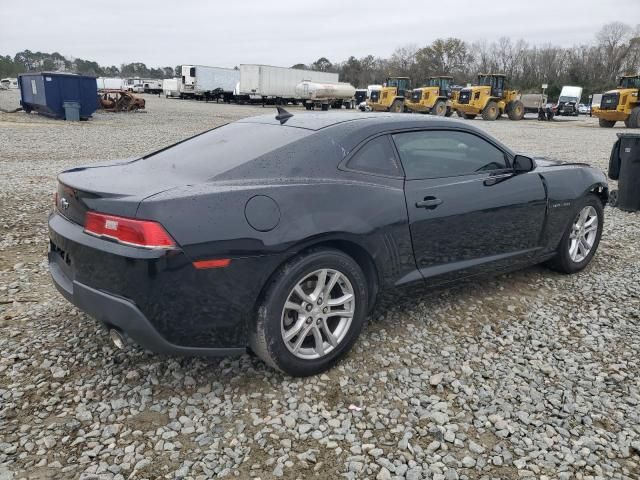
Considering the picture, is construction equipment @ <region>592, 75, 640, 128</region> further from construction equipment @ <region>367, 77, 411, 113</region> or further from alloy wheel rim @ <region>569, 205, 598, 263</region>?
alloy wheel rim @ <region>569, 205, 598, 263</region>

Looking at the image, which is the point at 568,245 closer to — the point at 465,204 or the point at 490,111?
the point at 465,204

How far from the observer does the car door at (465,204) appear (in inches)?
137

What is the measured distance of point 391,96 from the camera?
3400 centimetres

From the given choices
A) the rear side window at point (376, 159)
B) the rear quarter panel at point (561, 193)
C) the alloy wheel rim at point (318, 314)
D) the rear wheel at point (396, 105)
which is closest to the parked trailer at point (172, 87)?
the rear wheel at point (396, 105)

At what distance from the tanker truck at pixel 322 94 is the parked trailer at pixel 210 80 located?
876cm

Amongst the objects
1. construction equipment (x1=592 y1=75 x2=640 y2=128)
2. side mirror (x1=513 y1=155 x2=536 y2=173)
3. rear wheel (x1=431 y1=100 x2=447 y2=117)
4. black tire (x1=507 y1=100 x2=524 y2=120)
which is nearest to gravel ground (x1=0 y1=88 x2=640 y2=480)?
side mirror (x1=513 y1=155 x2=536 y2=173)

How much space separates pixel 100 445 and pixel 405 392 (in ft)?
5.21

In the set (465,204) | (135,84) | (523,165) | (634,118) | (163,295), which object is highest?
(135,84)

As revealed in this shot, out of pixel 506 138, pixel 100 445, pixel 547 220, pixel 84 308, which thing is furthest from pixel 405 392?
pixel 506 138

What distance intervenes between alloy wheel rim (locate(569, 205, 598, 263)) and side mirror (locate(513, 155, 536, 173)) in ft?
2.89

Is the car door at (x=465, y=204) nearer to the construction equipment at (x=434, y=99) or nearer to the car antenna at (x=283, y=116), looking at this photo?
the car antenna at (x=283, y=116)

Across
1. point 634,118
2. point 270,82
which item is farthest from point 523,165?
point 270,82

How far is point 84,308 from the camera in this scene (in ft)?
9.13

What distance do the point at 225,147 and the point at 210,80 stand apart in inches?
1909
